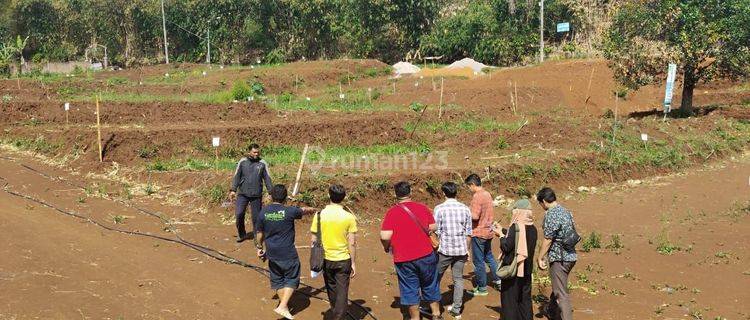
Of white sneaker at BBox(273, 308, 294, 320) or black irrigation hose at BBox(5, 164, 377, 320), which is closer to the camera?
white sneaker at BBox(273, 308, 294, 320)

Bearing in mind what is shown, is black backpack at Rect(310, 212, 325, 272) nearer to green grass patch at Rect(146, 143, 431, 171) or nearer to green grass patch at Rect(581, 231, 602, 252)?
green grass patch at Rect(581, 231, 602, 252)

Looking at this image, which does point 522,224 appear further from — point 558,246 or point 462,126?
point 462,126

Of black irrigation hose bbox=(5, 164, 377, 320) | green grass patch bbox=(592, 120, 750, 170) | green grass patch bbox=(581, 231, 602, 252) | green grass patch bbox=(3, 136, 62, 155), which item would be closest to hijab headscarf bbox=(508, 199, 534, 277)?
black irrigation hose bbox=(5, 164, 377, 320)

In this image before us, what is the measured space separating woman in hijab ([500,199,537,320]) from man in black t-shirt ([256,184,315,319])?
2426 millimetres

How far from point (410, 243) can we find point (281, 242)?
1612mm

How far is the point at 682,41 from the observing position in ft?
79.3

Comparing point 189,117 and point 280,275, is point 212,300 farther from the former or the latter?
point 189,117

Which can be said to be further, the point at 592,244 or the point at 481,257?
the point at 592,244

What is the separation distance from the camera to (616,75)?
26609 mm

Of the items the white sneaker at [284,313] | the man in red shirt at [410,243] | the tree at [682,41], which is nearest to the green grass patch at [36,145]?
the white sneaker at [284,313]

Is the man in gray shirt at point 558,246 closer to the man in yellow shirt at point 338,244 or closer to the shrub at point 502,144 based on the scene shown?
the man in yellow shirt at point 338,244

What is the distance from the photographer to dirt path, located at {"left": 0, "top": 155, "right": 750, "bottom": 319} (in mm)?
8312

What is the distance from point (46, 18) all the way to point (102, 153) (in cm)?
5024

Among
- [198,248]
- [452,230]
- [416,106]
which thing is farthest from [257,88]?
[452,230]
